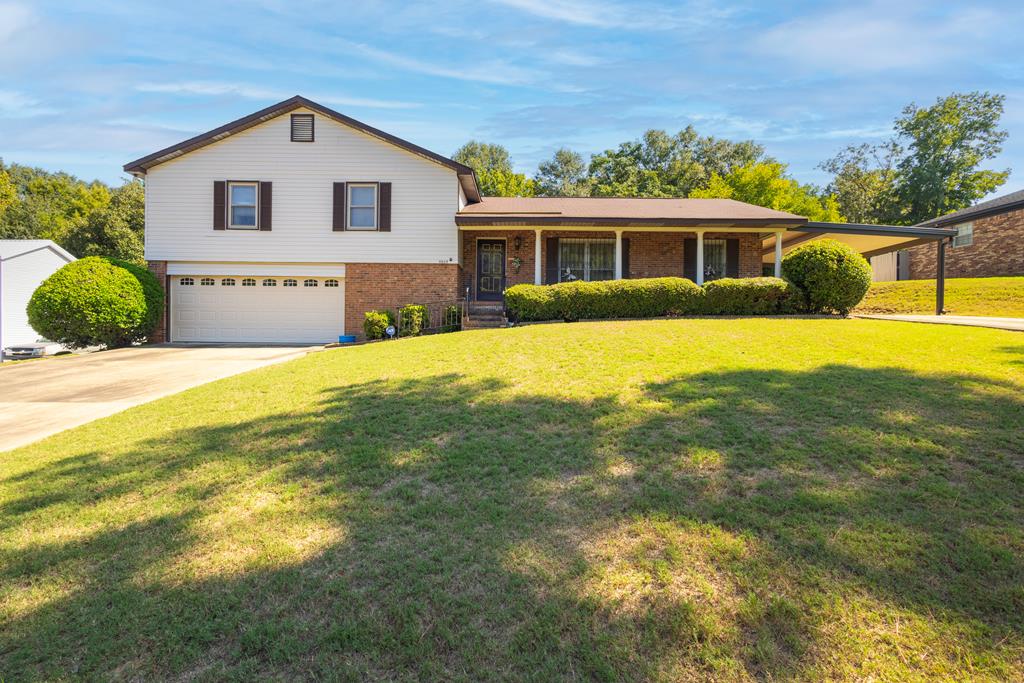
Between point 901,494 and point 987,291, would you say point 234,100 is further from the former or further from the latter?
point 987,291

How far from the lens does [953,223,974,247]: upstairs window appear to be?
25328 millimetres

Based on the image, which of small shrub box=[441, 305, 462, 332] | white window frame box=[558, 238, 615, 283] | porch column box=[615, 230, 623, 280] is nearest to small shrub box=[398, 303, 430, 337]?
small shrub box=[441, 305, 462, 332]

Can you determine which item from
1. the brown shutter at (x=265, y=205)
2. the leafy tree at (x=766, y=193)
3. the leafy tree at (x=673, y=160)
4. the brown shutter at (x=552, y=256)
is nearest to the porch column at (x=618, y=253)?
the brown shutter at (x=552, y=256)

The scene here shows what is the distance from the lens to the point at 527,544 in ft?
9.98

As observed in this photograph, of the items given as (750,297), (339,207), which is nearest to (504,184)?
(339,207)

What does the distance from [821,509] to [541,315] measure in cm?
1083

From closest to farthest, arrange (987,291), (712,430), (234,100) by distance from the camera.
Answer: (712,430) → (234,100) → (987,291)

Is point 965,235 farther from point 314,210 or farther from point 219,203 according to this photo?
point 219,203

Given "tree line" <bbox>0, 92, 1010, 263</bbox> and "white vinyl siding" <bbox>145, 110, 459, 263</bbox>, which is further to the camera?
"tree line" <bbox>0, 92, 1010, 263</bbox>

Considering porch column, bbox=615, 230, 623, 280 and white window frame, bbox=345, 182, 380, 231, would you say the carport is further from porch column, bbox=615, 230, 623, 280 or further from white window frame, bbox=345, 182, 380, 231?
white window frame, bbox=345, 182, 380, 231

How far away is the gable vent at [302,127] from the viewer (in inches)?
667

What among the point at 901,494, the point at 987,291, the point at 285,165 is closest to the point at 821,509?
the point at 901,494

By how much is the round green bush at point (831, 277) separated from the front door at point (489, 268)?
8.94m

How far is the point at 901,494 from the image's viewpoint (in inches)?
133
